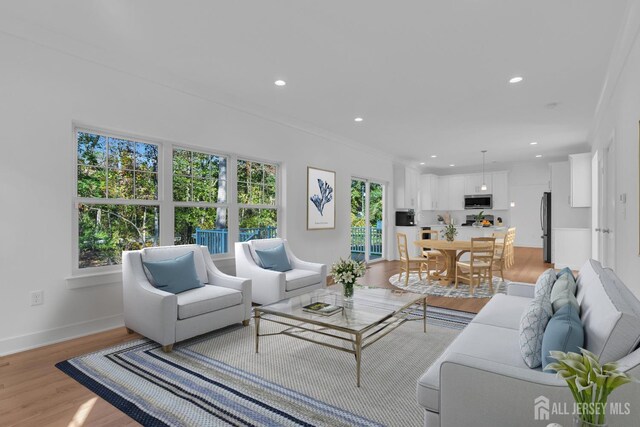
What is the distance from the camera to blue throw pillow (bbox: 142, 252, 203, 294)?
10.8 feet

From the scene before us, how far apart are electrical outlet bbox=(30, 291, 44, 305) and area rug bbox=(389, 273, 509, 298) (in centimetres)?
437

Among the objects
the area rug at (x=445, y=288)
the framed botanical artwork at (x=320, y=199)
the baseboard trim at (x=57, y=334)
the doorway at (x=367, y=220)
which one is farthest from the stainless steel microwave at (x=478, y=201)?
the baseboard trim at (x=57, y=334)

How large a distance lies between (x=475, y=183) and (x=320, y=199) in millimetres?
6253

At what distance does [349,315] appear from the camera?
277cm

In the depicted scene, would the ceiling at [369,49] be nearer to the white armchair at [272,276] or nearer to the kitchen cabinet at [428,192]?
the white armchair at [272,276]

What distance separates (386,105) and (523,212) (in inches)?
288

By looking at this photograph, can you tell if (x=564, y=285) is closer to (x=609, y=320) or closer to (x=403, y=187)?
(x=609, y=320)

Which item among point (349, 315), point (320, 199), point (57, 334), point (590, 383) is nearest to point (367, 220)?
point (320, 199)

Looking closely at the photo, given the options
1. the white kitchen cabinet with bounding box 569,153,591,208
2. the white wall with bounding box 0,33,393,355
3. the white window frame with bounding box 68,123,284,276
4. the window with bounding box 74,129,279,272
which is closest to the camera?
the white wall with bounding box 0,33,393,355

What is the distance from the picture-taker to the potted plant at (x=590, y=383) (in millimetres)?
1001

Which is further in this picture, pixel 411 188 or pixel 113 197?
pixel 411 188

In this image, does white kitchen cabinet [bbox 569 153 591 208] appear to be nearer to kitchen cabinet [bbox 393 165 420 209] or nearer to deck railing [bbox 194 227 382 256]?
kitchen cabinet [bbox 393 165 420 209]

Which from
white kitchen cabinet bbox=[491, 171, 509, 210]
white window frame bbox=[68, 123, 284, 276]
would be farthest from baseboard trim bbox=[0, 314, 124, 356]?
white kitchen cabinet bbox=[491, 171, 509, 210]

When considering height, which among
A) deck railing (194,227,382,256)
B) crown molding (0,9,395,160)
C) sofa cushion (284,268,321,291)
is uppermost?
crown molding (0,9,395,160)
